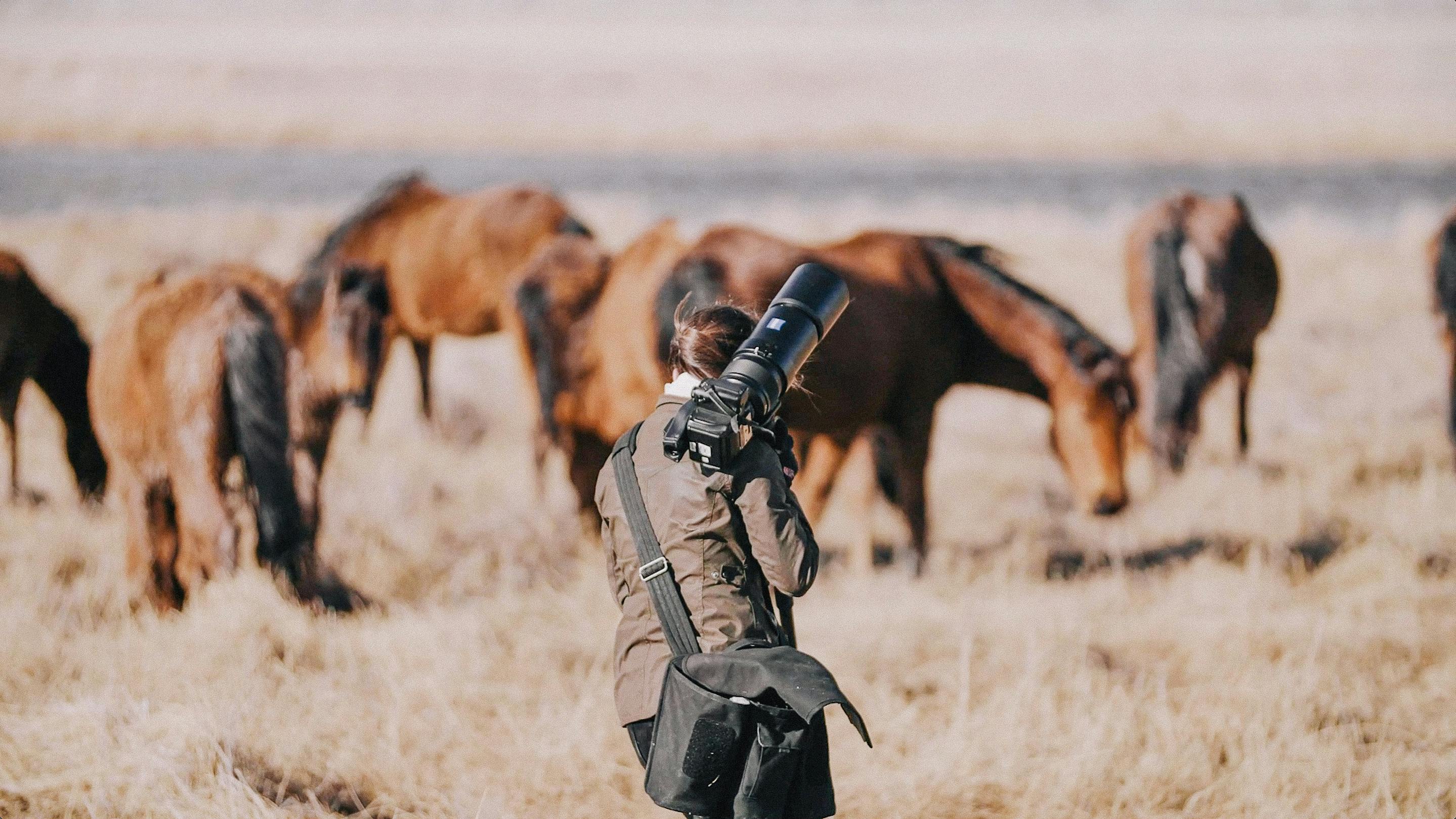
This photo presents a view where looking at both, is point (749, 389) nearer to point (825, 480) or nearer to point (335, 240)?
point (825, 480)

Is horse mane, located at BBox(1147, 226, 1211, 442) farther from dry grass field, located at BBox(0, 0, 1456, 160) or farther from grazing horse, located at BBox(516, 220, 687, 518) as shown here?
dry grass field, located at BBox(0, 0, 1456, 160)

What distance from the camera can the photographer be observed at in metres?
2.52

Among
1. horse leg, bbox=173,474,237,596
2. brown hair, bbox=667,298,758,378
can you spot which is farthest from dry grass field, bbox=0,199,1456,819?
brown hair, bbox=667,298,758,378

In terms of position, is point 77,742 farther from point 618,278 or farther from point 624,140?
point 624,140

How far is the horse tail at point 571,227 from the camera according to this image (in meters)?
8.70

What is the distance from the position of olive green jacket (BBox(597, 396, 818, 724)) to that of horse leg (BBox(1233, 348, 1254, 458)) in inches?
258

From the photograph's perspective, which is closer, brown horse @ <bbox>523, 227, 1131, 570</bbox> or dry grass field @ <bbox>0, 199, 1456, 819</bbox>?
dry grass field @ <bbox>0, 199, 1456, 819</bbox>

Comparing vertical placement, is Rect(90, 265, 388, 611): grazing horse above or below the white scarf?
below

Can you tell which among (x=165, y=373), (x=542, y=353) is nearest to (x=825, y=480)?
(x=542, y=353)

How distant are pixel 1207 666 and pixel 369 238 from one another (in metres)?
6.57

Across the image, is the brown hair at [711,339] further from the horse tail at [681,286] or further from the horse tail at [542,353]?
the horse tail at [542,353]

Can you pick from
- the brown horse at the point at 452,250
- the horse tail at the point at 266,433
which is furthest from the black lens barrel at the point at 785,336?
the brown horse at the point at 452,250

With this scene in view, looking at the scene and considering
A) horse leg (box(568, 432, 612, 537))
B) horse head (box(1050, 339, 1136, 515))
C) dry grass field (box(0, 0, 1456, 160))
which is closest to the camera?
horse head (box(1050, 339, 1136, 515))

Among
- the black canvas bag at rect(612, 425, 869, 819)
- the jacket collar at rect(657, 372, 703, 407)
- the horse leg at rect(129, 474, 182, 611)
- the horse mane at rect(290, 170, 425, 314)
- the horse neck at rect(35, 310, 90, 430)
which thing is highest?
the jacket collar at rect(657, 372, 703, 407)
